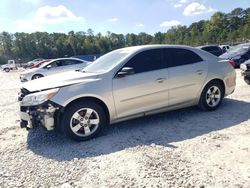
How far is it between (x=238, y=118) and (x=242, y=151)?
1.84 m

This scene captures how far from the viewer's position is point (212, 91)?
663cm

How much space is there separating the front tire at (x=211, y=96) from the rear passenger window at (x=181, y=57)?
0.67 meters

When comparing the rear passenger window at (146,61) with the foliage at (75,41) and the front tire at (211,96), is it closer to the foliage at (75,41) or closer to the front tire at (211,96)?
the front tire at (211,96)

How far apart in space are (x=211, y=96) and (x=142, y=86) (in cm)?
197

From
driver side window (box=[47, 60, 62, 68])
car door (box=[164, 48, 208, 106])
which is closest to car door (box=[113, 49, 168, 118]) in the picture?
car door (box=[164, 48, 208, 106])

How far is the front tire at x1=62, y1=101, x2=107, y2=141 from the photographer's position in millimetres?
5012

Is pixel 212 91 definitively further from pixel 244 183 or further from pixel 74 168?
pixel 74 168

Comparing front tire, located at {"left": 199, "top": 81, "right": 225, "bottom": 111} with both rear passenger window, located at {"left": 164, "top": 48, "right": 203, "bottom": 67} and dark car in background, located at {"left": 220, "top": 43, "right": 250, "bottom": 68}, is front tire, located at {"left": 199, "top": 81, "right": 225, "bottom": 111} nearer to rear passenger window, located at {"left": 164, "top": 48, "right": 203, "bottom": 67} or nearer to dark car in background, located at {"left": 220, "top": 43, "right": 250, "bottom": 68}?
rear passenger window, located at {"left": 164, "top": 48, "right": 203, "bottom": 67}

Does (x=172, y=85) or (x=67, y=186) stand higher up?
(x=172, y=85)

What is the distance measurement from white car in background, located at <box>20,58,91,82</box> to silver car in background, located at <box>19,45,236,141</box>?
11.0 meters

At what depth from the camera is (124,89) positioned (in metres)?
5.40

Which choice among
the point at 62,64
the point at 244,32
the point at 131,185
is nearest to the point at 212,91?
the point at 131,185

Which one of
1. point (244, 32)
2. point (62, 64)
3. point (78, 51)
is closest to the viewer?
point (62, 64)

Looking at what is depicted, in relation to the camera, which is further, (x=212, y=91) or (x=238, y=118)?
(x=212, y=91)
